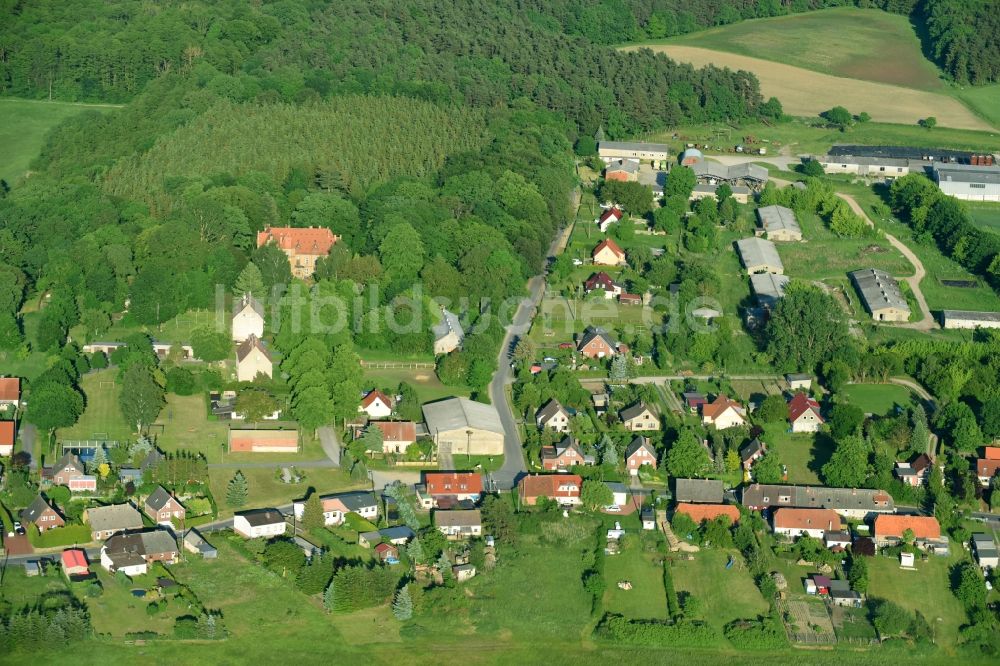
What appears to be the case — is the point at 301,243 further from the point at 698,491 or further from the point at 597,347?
the point at 698,491

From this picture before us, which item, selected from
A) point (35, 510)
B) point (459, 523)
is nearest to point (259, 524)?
point (459, 523)

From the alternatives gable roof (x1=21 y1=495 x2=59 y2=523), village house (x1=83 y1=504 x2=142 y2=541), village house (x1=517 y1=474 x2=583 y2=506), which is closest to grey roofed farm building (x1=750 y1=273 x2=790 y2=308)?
village house (x1=517 y1=474 x2=583 y2=506)

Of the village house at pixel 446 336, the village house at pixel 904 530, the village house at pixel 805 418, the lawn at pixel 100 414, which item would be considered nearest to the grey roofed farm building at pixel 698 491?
the village house at pixel 904 530

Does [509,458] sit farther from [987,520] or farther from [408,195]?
[408,195]

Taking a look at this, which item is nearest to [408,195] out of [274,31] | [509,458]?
[509,458]

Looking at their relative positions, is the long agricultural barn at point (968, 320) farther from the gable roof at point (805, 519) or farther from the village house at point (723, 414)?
the gable roof at point (805, 519)
